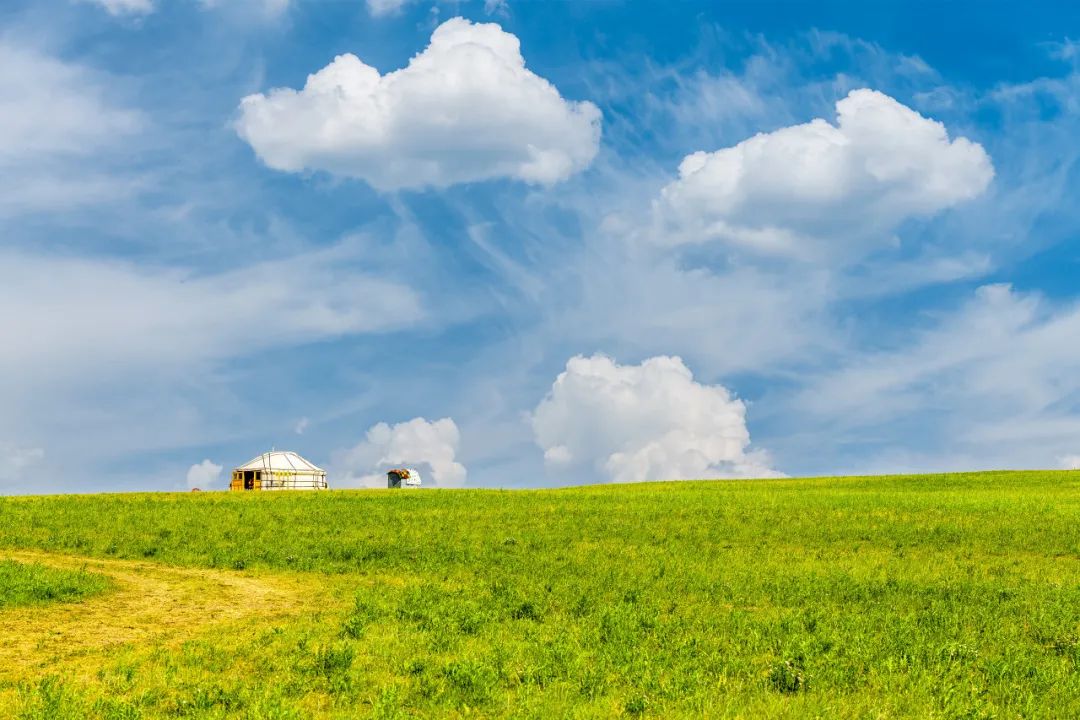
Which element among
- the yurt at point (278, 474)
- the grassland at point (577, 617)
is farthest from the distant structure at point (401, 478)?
the grassland at point (577, 617)

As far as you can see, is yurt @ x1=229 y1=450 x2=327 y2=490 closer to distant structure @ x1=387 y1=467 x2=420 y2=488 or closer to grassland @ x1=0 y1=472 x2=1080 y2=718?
distant structure @ x1=387 y1=467 x2=420 y2=488

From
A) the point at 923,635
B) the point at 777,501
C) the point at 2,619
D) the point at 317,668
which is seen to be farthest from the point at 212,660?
the point at 777,501

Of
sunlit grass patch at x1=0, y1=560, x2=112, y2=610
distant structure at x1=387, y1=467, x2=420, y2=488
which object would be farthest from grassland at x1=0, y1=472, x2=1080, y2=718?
distant structure at x1=387, y1=467, x2=420, y2=488

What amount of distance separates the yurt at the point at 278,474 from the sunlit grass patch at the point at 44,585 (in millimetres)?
93983

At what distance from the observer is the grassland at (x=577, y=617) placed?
48.4 feet

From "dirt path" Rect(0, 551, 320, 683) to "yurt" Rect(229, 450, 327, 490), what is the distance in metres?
93.8

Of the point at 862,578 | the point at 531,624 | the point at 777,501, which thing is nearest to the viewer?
the point at 531,624

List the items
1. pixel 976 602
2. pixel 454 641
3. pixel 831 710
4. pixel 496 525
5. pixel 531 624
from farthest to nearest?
→ pixel 496 525
pixel 976 602
pixel 531 624
pixel 454 641
pixel 831 710

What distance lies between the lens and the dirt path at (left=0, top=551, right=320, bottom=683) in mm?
18172

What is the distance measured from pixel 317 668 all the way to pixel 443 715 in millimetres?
3527

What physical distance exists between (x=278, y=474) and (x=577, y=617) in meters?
108

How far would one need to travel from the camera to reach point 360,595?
78.6 feet

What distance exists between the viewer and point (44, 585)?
24859 mm

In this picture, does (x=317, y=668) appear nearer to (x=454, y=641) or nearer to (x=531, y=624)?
(x=454, y=641)
